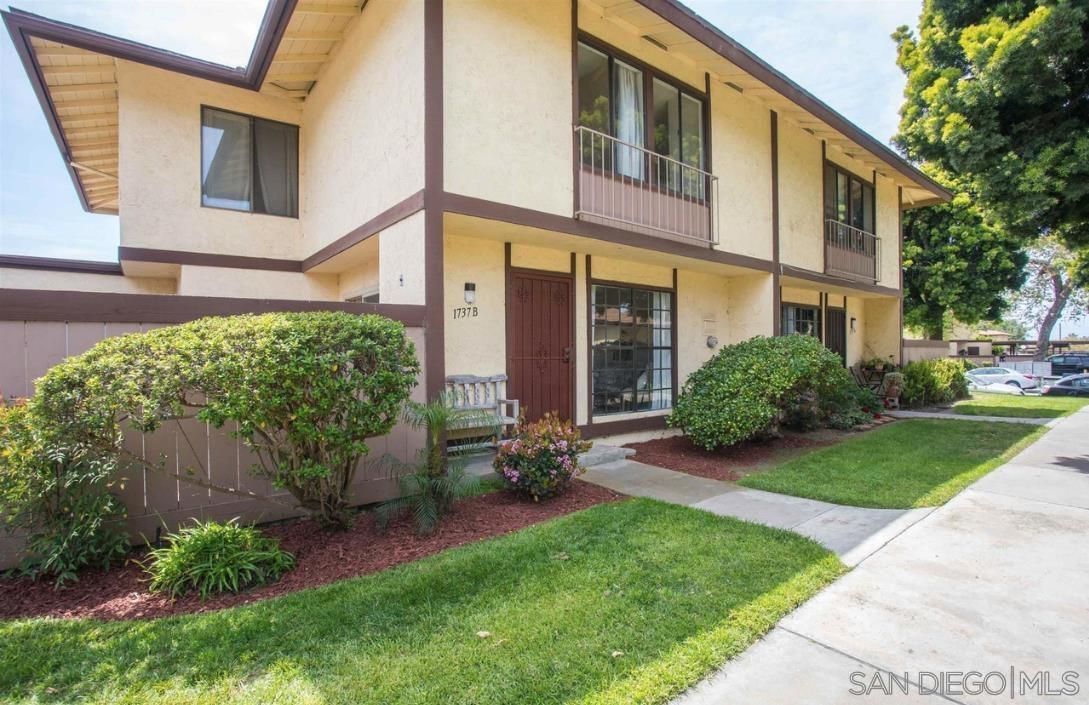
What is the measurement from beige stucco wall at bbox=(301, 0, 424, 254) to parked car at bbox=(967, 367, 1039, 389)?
24995 millimetres

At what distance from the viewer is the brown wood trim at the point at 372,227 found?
18.4 ft

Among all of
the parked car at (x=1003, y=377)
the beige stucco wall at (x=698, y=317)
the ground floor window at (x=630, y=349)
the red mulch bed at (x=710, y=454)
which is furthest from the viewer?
the parked car at (x=1003, y=377)

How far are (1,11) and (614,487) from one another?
31.0ft

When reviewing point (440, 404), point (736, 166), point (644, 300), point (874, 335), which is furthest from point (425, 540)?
point (874, 335)

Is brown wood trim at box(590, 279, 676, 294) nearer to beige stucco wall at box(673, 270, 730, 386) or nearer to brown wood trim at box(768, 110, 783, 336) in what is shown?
beige stucco wall at box(673, 270, 730, 386)

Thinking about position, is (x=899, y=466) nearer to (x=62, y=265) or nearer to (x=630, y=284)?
(x=630, y=284)

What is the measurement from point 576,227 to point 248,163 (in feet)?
19.6

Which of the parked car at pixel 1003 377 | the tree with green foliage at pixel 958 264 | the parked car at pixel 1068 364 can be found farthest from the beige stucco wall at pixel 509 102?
the parked car at pixel 1068 364

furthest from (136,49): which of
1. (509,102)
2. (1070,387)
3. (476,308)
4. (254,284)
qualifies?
(1070,387)

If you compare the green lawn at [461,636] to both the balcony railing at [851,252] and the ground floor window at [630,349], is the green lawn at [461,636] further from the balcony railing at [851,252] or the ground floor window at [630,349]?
the balcony railing at [851,252]

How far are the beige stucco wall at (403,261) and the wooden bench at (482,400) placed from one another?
3.86 ft

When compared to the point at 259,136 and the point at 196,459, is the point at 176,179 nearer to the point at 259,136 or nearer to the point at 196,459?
the point at 259,136

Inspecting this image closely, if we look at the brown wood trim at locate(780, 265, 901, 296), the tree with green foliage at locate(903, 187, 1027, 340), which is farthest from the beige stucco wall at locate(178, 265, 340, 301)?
the tree with green foliage at locate(903, 187, 1027, 340)

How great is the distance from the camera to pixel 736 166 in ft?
29.8
